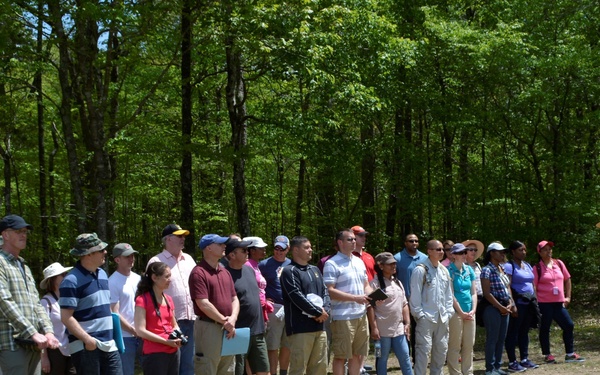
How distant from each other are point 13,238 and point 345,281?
12.8 feet

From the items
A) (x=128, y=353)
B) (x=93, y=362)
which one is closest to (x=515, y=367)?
(x=128, y=353)

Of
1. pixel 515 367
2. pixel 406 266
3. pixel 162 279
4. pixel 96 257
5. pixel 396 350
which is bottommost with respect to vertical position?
pixel 515 367

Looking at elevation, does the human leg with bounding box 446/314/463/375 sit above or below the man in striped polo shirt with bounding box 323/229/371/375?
below

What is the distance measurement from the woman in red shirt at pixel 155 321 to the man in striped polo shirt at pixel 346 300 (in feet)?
7.56

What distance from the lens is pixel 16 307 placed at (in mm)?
5254

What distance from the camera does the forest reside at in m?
13.6

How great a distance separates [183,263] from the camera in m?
7.72

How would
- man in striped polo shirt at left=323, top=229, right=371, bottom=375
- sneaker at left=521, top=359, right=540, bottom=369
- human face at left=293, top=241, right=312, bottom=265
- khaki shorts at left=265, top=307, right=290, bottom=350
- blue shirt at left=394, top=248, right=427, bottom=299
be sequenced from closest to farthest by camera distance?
human face at left=293, top=241, right=312, bottom=265 < man in striped polo shirt at left=323, top=229, right=371, bottom=375 < khaki shorts at left=265, top=307, right=290, bottom=350 < blue shirt at left=394, top=248, right=427, bottom=299 < sneaker at left=521, top=359, right=540, bottom=369

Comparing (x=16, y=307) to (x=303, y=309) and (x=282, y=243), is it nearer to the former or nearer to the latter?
(x=303, y=309)

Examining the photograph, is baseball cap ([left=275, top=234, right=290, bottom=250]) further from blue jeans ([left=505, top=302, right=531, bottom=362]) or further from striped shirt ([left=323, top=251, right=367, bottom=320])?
blue jeans ([left=505, top=302, right=531, bottom=362])

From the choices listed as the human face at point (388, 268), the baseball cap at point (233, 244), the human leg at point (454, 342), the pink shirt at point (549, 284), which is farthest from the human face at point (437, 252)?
the pink shirt at point (549, 284)

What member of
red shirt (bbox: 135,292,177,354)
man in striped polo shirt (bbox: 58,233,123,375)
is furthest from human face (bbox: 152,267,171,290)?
man in striped polo shirt (bbox: 58,233,123,375)

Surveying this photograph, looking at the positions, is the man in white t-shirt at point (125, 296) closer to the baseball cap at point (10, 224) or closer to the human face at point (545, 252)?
the baseball cap at point (10, 224)

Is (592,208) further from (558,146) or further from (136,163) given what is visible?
(136,163)
